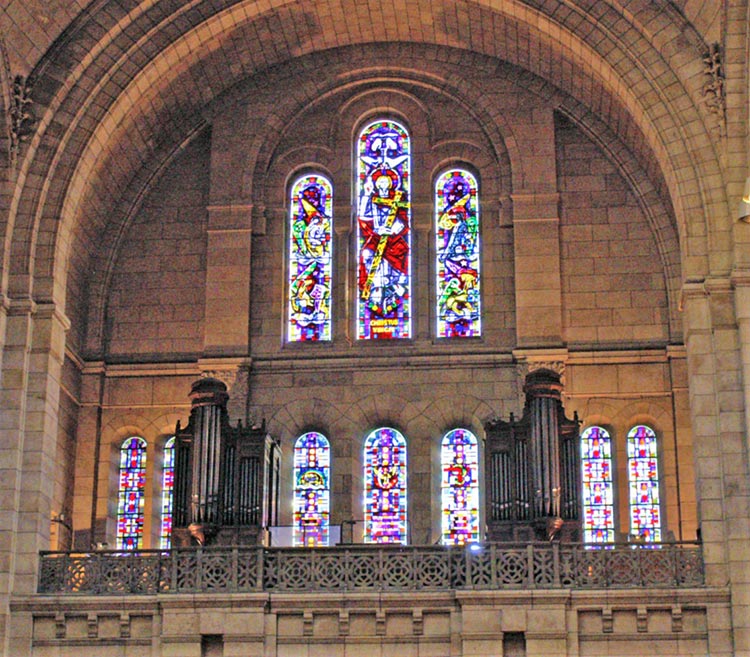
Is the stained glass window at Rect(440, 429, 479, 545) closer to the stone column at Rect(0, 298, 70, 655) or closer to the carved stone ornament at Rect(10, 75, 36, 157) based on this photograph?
the stone column at Rect(0, 298, 70, 655)

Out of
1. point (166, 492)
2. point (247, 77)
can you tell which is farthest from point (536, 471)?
point (247, 77)

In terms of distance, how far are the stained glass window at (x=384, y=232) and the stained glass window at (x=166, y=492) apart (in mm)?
4195

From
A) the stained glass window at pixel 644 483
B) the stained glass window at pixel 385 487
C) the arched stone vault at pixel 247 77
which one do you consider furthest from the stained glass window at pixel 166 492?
the stained glass window at pixel 644 483

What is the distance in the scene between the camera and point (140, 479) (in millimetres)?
31422

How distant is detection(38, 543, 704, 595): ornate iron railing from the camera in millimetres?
26250

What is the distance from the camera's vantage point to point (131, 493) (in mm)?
31359

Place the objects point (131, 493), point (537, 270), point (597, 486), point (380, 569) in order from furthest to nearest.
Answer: point (131, 493), point (537, 270), point (597, 486), point (380, 569)

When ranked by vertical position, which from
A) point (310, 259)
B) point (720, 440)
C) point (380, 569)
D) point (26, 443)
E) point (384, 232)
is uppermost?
point (384, 232)

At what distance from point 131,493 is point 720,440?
36.7 ft

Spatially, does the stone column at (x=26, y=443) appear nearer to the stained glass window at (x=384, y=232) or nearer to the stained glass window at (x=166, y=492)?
the stained glass window at (x=166, y=492)

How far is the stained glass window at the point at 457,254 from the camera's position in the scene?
3166cm

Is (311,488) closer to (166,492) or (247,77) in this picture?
(166,492)

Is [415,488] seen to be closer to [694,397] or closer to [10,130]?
[694,397]

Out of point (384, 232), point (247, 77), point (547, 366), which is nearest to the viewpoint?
point (547, 366)
